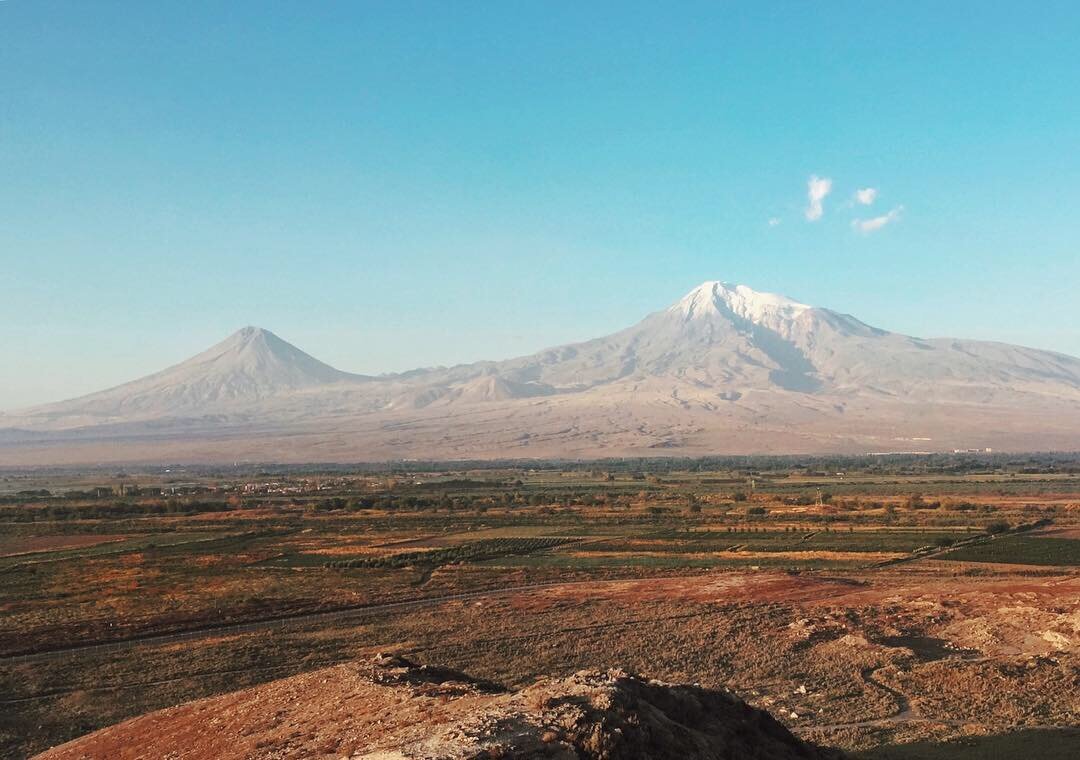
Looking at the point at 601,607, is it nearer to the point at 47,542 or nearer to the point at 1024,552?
the point at 1024,552

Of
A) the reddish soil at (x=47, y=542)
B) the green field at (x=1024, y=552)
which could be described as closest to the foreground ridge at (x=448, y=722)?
the green field at (x=1024, y=552)

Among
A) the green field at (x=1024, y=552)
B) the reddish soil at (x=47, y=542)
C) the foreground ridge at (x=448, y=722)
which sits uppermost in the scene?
the foreground ridge at (x=448, y=722)

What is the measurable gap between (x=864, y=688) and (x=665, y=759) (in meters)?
13.1

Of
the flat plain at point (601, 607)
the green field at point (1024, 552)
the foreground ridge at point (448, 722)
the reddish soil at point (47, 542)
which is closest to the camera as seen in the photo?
the foreground ridge at point (448, 722)

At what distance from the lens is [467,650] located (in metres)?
28.0

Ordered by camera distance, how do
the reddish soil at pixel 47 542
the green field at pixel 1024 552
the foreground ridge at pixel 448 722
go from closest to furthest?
the foreground ridge at pixel 448 722, the green field at pixel 1024 552, the reddish soil at pixel 47 542

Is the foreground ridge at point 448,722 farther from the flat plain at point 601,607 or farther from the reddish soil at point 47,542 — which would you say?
the reddish soil at point 47,542

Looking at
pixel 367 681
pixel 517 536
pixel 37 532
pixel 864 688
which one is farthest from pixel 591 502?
→ pixel 367 681

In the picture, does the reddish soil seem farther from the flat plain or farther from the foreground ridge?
the foreground ridge

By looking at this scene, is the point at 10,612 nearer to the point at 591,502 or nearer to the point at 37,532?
the point at 37,532

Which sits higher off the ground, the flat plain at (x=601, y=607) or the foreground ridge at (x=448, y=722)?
the foreground ridge at (x=448, y=722)

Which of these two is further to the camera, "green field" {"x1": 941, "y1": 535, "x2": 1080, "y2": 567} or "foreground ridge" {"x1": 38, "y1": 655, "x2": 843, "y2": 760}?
"green field" {"x1": 941, "y1": 535, "x2": 1080, "y2": 567}

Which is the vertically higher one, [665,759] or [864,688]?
[665,759]

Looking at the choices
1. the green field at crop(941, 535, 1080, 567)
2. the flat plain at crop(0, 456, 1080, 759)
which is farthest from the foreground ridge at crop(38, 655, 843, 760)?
the green field at crop(941, 535, 1080, 567)
